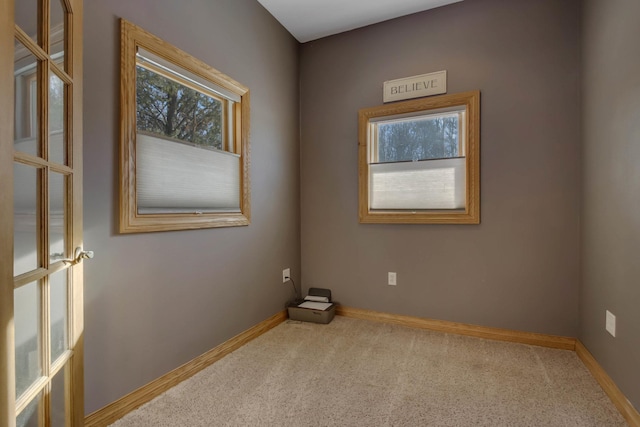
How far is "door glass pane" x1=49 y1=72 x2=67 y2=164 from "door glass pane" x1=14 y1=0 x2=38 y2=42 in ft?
0.47

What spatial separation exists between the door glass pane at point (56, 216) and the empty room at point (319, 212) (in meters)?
0.02

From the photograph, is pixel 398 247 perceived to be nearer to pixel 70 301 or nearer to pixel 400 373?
pixel 400 373

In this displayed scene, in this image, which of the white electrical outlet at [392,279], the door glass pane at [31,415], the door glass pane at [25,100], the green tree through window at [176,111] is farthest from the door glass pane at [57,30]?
the white electrical outlet at [392,279]

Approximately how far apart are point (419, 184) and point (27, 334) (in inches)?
101

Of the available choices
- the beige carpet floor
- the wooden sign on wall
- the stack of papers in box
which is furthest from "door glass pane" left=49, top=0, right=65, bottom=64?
the stack of papers in box

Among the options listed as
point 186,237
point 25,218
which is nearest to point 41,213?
point 25,218

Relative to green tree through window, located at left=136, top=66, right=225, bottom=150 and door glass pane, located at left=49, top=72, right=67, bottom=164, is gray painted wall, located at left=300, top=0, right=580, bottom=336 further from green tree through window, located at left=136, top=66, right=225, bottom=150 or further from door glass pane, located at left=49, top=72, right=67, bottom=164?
door glass pane, located at left=49, top=72, right=67, bottom=164

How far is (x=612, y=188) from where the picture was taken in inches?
69.9

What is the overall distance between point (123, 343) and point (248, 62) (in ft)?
6.82

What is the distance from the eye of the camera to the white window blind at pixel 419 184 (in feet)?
8.65

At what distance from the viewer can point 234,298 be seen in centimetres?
238

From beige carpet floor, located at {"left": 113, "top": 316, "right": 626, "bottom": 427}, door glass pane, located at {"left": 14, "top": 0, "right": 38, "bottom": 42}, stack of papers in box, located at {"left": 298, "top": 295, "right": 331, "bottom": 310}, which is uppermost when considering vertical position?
door glass pane, located at {"left": 14, "top": 0, "right": 38, "bottom": 42}

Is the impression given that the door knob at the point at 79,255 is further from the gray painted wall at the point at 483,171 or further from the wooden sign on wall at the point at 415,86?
the wooden sign on wall at the point at 415,86

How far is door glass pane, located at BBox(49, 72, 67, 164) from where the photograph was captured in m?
1.11
